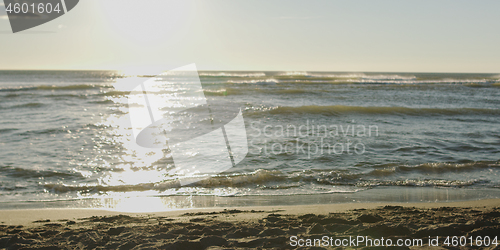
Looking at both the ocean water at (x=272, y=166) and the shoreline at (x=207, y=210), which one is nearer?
the shoreline at (x=207, y=210)

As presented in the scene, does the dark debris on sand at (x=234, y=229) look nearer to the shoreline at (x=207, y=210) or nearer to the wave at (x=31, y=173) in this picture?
the shoreline at (x=207, y=210)

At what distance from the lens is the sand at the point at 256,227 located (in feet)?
10.1

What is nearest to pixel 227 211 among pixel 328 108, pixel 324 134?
pixel 324 134

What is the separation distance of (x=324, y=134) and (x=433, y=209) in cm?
500

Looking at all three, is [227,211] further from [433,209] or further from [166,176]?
[433,209]

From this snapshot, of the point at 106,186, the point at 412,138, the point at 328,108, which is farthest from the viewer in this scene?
Answer: the point at 328,108

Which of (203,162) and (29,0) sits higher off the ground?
(29,0)

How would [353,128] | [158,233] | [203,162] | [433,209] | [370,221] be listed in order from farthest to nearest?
[353,128] → [203,162] → [433,209] → [370,221] → [158,233]

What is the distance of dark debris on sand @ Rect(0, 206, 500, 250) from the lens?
3068 mm

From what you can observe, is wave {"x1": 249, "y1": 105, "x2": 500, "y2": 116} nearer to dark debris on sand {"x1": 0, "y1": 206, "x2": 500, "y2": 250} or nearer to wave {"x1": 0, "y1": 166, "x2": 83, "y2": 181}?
wave {"x1": 0, "y1": 166, "x2": 83, "y2": 181}

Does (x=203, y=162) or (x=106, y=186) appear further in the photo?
(x=203, y=162)

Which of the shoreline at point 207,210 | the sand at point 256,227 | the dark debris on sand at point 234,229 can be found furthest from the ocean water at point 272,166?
the dark debris on sand at point 234,229

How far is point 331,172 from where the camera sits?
575 cm

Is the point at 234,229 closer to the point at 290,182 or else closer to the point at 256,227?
the point at 256,227
